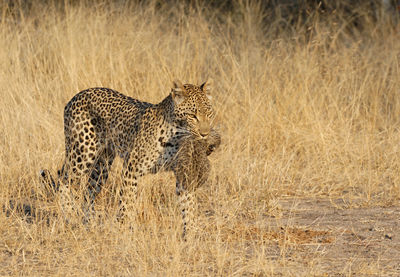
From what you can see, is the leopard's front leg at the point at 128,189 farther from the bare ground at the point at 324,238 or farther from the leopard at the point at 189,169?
the bare ground at the point at 324,238

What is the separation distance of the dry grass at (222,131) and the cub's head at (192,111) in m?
0.66

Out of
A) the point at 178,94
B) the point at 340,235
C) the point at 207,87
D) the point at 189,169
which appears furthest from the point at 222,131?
the point at 340,235

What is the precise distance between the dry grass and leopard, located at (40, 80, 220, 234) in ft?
0.68

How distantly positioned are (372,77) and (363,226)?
4154mm

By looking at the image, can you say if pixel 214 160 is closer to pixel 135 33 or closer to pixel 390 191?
pixel 390 191

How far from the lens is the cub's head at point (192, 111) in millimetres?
6113

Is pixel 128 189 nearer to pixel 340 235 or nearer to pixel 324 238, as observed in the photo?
pixel 324 238

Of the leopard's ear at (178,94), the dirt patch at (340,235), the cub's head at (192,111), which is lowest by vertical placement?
the dirt patch at (340,235)

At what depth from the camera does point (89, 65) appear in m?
9.38

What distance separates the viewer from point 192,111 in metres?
6.16

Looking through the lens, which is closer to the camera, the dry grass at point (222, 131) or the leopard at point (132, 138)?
the dry grass at point (222, 131)

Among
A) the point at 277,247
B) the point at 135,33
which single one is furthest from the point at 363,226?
the point at 135,33

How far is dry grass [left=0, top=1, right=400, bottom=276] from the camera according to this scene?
5.29 meters

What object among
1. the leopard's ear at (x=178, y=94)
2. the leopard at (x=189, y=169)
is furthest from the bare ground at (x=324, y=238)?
the leopard's ear at (x=178, y=94)
